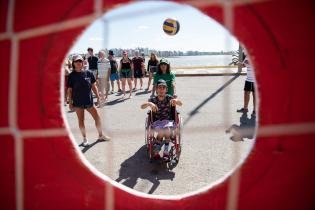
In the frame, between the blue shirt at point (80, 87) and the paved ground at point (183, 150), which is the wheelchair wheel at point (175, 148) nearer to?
the paved ground at point (183, 150)

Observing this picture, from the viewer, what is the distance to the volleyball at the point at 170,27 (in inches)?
491

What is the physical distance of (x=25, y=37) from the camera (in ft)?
5.82

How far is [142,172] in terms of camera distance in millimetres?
4191

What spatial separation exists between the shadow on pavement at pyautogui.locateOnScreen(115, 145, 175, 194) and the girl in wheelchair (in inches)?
8.5

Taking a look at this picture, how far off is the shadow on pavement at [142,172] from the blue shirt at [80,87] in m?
1.16

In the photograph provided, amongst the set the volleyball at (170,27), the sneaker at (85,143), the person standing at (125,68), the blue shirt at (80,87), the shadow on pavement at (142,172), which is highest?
the volleyball at (170,27)

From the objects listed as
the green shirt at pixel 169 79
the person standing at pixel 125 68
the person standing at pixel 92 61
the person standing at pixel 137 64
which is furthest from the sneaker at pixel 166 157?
the person standing at pixel 137 64

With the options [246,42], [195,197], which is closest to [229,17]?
[246,42]

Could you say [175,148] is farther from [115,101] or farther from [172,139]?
[115,101]

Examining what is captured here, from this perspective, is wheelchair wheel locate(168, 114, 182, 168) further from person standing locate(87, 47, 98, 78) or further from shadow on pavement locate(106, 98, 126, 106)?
person standing locate(87, 47, 98, 78)

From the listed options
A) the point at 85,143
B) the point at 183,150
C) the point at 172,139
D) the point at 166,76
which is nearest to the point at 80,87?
the point at 85,143

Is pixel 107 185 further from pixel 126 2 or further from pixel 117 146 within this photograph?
Answer: pixel 117 146

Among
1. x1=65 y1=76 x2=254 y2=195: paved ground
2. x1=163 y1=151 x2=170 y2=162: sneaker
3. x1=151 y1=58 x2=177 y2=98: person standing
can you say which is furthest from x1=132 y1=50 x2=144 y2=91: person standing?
x1=163 y1=151 x2=170 y2=162: sneaker

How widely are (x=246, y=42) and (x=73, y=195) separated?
1.35 meters
